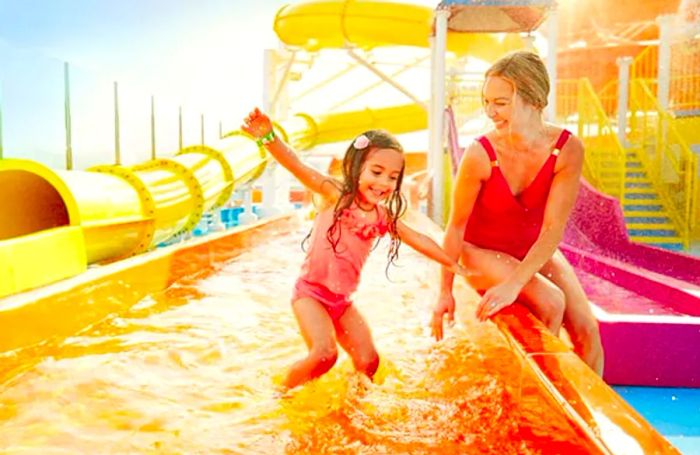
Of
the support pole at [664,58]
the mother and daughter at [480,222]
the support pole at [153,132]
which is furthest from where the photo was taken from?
the support pole at [664,58]

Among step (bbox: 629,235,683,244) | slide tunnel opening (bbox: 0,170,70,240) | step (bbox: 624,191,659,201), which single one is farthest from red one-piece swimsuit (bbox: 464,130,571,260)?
step (bbox: 624,191,659,201)

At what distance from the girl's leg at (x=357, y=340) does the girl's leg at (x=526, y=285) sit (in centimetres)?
46

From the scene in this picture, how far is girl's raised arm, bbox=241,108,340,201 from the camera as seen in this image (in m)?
2.37

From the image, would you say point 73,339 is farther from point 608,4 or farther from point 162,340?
point 608,4

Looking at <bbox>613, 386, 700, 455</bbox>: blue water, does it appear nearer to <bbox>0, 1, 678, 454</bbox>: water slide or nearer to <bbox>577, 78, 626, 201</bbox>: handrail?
<bbox>0, 1, 678, 454</bbox>: water slide

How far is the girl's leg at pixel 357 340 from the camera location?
2.43m

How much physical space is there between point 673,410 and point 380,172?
1.68m

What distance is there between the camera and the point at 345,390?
2.31 metres

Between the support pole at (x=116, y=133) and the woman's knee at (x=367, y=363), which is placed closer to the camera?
the woman's knee at (x=367, y=363)

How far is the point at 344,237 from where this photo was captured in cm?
253

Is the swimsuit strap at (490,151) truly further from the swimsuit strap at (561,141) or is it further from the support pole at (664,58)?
the support pole at (664,58)

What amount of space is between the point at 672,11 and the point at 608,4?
1163mm

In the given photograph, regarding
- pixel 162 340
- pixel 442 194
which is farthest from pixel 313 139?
pixel 162 340

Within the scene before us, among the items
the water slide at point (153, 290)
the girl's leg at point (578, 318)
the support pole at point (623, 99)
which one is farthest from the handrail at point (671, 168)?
the girl's leg at point (578, 318)
